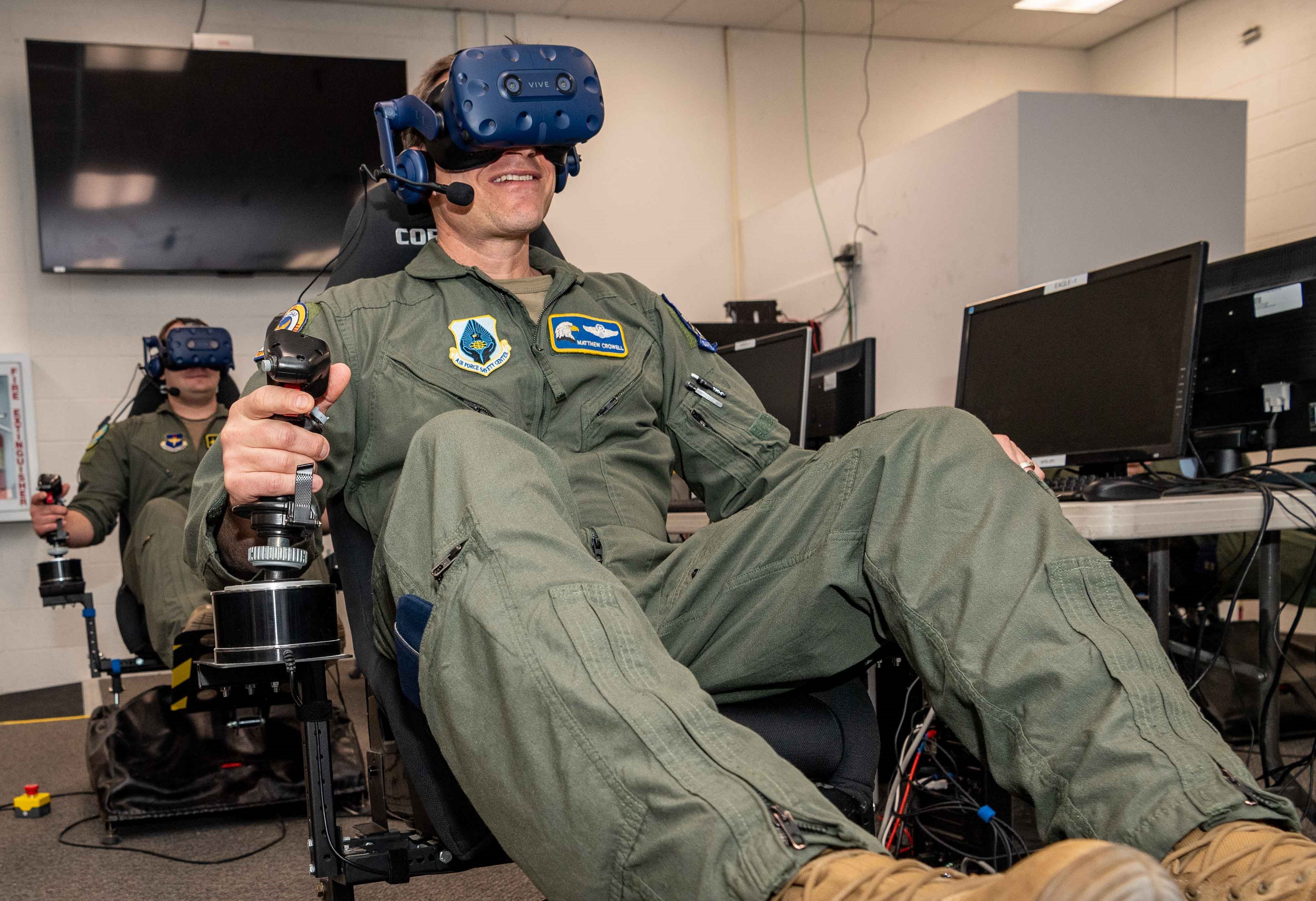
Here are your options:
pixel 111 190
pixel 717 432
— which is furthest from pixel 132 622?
pixel 111 190

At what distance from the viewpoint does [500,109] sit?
1349mm

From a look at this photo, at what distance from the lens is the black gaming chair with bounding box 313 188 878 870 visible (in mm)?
989

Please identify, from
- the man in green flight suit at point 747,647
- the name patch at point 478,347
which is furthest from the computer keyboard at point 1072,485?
the name patch at point 478,347

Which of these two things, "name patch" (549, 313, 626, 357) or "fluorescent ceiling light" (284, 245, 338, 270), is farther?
"fluorescent ceiling light" (284, 245, 338, 270)

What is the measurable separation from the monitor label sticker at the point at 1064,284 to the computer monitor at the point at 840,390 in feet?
1.47

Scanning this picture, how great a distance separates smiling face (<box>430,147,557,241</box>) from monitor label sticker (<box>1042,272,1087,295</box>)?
38.0 inches

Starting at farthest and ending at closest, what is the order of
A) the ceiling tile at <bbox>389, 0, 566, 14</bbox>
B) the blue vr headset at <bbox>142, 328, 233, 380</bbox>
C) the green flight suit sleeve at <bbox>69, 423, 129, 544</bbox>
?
the ceiling tile at <bbox>389, 0, 566, 14</bbox> < the blue vr headset at <bbox>142, 328, 233, 380</bbox> < the green flight suit sleeve at <bbox>69, 423, 129, 544</bbox>

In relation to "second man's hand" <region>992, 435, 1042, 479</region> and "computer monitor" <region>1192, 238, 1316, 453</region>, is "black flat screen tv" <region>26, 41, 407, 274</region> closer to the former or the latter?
"computer monitor" <region>1192, 238, 1316, 453</region>

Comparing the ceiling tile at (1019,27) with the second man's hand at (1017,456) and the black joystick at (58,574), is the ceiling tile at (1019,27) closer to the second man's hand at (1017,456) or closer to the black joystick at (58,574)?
the black joystick at (58,574)

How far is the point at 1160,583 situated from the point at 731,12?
175 inches

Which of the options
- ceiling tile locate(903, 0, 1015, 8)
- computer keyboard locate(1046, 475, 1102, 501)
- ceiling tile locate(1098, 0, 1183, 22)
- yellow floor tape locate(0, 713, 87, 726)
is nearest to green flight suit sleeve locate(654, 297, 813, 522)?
computer keyboard locate(1046, 475, 1102, 501)

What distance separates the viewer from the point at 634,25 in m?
5.39

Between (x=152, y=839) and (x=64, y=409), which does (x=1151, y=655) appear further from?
(x=64, y=409)

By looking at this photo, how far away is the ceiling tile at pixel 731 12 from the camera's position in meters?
5.28
